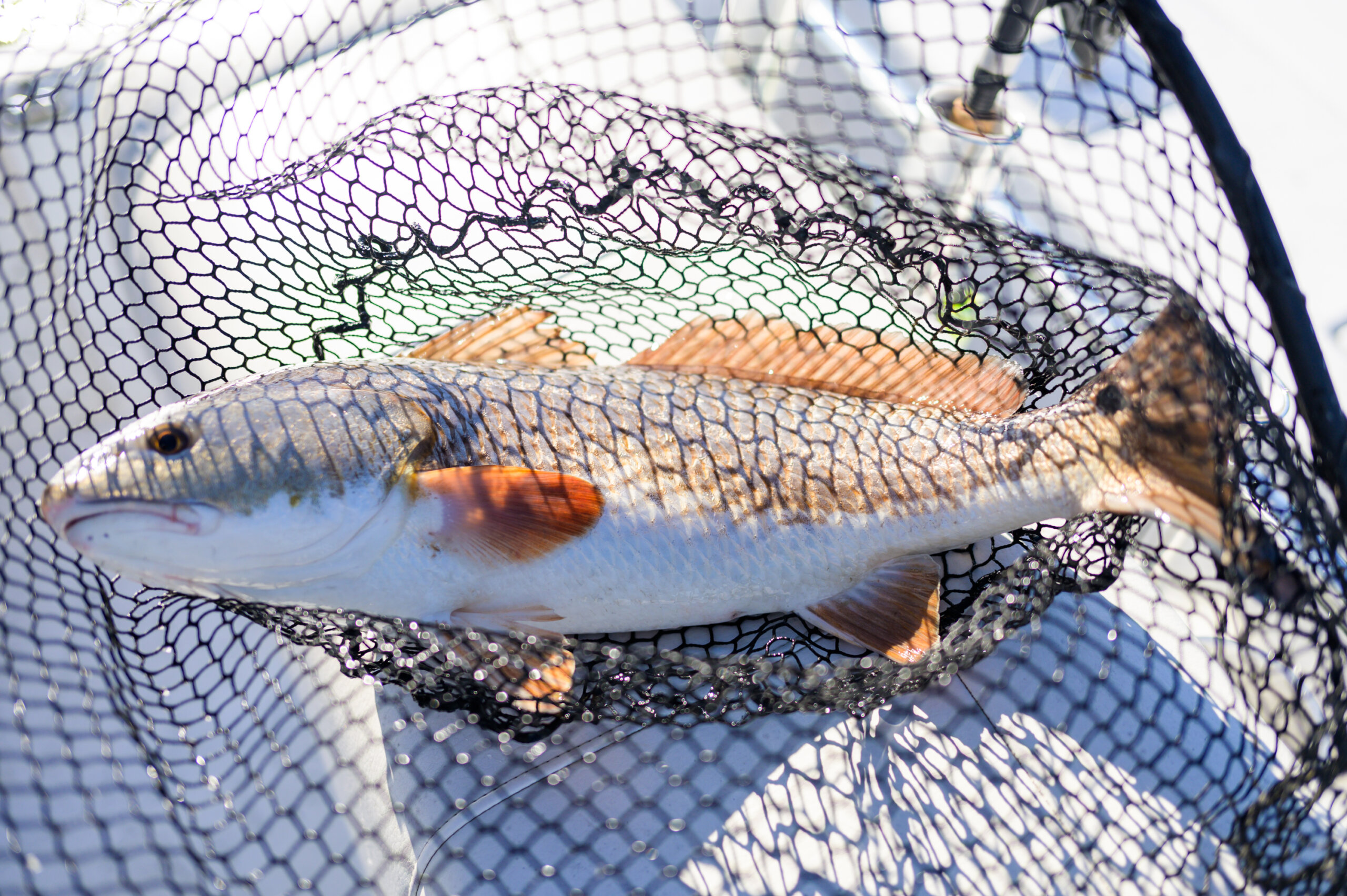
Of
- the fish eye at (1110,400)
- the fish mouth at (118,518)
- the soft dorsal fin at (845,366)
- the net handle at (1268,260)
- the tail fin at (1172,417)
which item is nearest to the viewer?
the net handle at (1268,260)

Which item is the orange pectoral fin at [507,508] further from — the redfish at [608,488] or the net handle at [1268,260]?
the net handle at [1268,260]

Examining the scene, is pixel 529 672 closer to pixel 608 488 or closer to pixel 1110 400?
pixel 608 488

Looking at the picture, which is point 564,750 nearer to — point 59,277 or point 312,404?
point 312,404

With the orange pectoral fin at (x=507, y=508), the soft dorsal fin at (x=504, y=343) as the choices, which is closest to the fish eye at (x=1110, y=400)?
the orange pectoral fin at (x=507, y=508)

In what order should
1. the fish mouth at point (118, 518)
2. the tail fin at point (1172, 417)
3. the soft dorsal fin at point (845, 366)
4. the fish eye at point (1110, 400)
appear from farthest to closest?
the soft dorsal fin at point (845, 366)
the fish eye at point (1110, 400)
the tail fin at point (1172, 417)
the fish mouth at point (118, 518)

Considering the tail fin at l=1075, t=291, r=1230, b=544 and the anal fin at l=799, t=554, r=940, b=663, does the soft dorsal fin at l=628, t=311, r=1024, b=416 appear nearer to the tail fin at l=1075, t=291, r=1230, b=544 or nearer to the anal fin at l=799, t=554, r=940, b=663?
the tail fin at l=1075, t=291, r=1230, b=544

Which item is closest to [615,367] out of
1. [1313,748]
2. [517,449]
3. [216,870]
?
[517,449]
